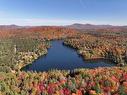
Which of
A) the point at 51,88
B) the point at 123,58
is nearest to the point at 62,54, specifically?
the point at 123,58

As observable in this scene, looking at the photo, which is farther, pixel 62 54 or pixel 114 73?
pixel 62 54

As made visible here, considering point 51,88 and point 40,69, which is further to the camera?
point 40,69

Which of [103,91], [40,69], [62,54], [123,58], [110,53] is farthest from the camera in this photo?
[62,54]

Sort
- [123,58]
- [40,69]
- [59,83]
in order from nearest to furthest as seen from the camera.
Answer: [59,83]
[40,69]
[123,58]

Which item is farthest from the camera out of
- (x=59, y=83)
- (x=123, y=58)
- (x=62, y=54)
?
(x=62, y=54)

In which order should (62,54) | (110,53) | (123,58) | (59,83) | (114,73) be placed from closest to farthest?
(59,83) → (114,73) → (123,58) → (110,53) → (62,54)

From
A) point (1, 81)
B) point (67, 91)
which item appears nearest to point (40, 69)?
Answer: point (1, 81)

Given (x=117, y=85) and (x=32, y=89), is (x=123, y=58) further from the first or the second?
(x=32, y=89)

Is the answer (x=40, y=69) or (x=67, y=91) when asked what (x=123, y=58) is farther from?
(x=67, y=91)
